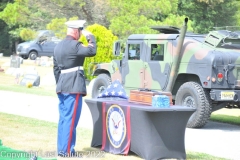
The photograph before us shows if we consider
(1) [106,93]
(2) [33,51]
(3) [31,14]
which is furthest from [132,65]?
(2) [33,51]

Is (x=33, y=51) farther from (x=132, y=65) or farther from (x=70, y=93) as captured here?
(x=70, y=93)

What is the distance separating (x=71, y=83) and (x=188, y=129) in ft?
16.9

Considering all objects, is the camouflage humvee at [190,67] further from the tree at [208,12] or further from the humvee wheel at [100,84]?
the tree at [208,12]

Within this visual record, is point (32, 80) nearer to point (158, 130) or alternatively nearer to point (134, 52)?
point (134, 52)

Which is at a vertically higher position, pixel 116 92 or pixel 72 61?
pixel 72 61

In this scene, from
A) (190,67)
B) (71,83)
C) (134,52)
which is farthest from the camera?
(134,52)

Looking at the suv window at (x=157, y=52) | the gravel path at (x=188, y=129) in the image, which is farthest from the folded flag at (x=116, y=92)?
the suv window at (x=157, y=52)

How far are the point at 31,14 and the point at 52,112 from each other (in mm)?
15833

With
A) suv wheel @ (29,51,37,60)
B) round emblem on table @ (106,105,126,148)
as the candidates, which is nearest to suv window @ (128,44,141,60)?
round emblem on table @ (106,105,126,148)

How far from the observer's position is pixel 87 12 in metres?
29.4

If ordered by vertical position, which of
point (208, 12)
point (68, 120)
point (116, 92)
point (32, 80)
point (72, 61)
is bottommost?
point (32, 80)

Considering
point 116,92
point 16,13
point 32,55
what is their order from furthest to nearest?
point 32,55 → point 16,13 → point 116,92

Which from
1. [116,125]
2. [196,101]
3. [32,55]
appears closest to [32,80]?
[196,101]

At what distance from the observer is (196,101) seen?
1338cm
